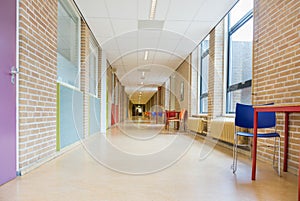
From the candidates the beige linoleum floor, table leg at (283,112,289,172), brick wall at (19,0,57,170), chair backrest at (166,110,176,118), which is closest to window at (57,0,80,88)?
brick wall at (19,0,57,170)

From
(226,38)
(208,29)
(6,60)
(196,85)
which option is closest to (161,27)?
(208,29)

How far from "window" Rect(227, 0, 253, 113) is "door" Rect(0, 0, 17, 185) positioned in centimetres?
373

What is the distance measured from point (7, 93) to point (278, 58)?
125 inches

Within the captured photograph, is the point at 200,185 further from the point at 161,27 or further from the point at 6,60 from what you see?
the point at 161,27

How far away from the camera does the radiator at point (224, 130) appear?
4064mm

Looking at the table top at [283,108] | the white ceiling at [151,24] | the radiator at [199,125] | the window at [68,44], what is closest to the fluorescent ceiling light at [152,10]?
the white ceiling at [151,24]

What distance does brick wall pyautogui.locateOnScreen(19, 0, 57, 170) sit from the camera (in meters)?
2.39

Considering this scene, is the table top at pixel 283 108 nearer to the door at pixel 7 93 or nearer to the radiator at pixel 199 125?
the door at pixel 7 93

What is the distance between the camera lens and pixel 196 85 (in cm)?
769

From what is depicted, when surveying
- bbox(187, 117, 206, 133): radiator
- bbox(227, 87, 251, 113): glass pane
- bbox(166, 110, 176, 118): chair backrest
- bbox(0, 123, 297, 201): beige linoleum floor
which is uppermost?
bbox(227, 87, 251, 113): glass pane

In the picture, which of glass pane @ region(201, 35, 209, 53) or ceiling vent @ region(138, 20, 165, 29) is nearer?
ceiling vent @ region(138, 20, 165, 29)

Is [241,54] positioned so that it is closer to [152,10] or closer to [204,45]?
[152,10]

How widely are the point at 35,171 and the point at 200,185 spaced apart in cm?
179

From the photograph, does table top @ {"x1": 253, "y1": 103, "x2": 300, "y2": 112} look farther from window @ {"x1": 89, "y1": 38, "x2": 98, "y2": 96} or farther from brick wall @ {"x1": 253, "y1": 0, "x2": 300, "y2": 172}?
window @ {"x1": 89, "y1": 38, "x2": 98, "y2": 96}
